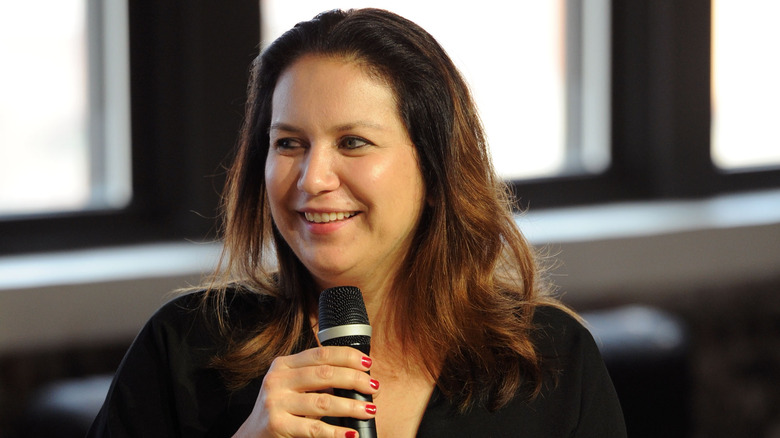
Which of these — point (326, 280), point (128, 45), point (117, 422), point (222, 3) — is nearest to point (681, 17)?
point (222, 3)

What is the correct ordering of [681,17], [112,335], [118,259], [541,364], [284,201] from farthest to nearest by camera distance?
[681,17]
[118,259]
[112,335]
[541,364]
[284,201]

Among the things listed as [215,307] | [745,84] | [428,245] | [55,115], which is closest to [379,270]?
[428,245]

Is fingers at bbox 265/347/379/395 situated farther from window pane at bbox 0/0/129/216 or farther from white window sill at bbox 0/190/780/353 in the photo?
window pane at bbox 0/0/129/216

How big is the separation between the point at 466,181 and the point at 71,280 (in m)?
1.44

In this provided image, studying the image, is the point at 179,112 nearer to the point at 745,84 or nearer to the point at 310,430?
the point at 310,430

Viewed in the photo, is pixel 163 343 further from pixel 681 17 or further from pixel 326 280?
pixel 681 17

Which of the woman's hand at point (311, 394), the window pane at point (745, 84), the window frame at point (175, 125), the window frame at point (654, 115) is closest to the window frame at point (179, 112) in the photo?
the window frame at point (175, 125)

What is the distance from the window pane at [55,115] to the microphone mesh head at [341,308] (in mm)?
1956

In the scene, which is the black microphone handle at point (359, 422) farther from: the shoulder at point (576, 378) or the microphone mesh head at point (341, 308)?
the shoulder at point (576, 378)

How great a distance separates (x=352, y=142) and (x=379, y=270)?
0.88ft

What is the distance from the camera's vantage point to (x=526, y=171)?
4008 mm

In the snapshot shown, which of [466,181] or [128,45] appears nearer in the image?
[466,181]

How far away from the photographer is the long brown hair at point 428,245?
5.62ft

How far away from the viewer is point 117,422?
67.5 inches
